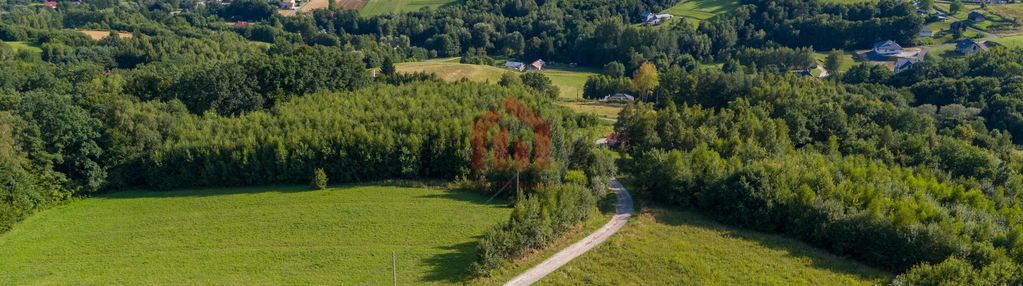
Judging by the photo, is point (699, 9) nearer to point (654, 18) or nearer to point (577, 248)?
point (654, 18)

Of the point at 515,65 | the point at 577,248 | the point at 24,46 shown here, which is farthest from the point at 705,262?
the point at 24,46

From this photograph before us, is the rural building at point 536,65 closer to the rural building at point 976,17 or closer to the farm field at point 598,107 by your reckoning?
the farm field at point 598,107

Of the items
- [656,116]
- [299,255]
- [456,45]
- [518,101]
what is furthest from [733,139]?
[456,45]

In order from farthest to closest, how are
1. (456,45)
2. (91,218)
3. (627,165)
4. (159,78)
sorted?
(456,45), (159,78), (627,165), (91,218)

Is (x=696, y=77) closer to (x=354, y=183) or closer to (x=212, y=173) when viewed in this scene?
(x=354, y=183)

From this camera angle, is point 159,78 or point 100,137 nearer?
point 100,137
